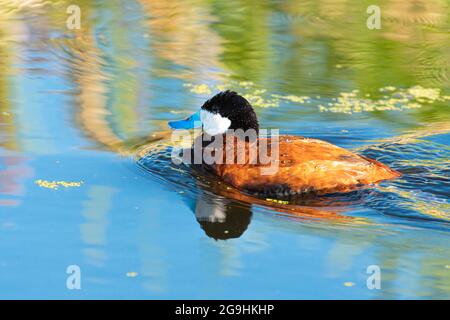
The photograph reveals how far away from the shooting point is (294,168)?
7559mm

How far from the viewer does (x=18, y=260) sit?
232 inches

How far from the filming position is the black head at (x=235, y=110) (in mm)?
8109

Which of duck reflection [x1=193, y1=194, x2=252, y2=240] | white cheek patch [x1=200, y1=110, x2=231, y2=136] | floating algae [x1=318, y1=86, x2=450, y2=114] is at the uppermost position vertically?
floating algae [x1=318, y1=86, x2=450, y2=114]

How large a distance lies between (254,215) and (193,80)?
3571 mm

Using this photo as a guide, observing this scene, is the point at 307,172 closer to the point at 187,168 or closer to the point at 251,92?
the point at 187,168

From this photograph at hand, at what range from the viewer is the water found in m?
5.81

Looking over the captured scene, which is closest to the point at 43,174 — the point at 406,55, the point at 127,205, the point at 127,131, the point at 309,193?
the point at 127,205

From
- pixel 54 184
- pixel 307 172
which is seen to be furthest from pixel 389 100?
pixel 54 184

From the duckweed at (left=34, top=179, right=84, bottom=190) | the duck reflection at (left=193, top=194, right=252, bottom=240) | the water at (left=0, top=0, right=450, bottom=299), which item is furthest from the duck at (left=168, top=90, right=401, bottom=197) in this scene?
the duckweed at (left=34, top=179, right=84, bottom=190)

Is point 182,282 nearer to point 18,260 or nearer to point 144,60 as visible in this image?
point 18,260

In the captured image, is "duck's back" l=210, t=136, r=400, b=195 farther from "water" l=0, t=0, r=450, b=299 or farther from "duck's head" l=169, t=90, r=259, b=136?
"duck's head" l=169, t=90, r=259, b=136

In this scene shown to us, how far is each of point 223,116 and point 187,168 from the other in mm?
543

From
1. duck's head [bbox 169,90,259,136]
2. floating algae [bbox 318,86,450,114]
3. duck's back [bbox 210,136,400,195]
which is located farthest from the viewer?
floating algae [bbox 318,86,450,114]

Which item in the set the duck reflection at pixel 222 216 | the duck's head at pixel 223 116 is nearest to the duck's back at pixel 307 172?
the duck reflection at pixel 222 216
